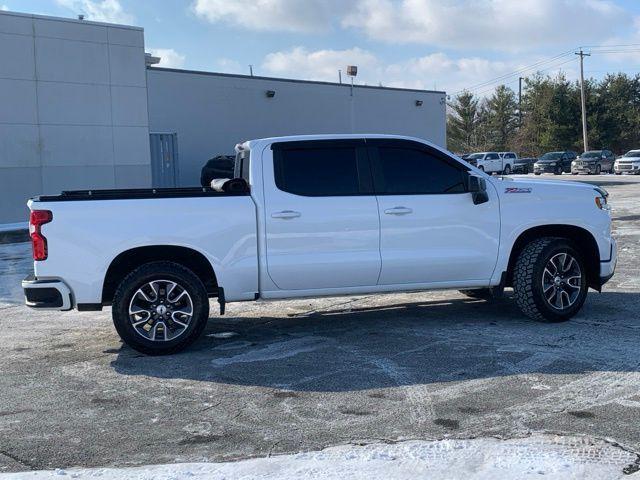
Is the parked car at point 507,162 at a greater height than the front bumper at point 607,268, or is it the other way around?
the parked car at point 507,162

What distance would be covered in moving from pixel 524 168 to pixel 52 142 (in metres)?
42.9

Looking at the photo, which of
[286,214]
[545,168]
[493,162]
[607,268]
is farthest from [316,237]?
[493,162]

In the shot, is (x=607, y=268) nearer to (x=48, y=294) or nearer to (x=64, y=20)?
(x=48, y=294)

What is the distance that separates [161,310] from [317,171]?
1.97 m

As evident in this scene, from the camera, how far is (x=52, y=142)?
782 inches

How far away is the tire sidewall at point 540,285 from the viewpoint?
729 cm

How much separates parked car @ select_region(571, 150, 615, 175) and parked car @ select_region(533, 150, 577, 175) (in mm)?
2211

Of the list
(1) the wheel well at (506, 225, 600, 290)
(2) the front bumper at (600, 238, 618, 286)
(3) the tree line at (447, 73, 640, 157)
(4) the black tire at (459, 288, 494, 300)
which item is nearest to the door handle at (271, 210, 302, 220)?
(1) the wheel well at (506, 225, 600, 290)

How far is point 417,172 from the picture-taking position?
285 inches

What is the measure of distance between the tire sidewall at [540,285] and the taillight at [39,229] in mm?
4644

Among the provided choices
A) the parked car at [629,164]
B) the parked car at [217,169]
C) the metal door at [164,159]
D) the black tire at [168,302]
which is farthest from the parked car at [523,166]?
the black tire at [168,302]

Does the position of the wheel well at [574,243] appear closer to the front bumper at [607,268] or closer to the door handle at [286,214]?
the front bumper at [607,268]

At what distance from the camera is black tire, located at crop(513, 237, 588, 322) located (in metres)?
7.30

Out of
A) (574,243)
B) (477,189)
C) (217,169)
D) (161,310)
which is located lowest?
(161,310)
